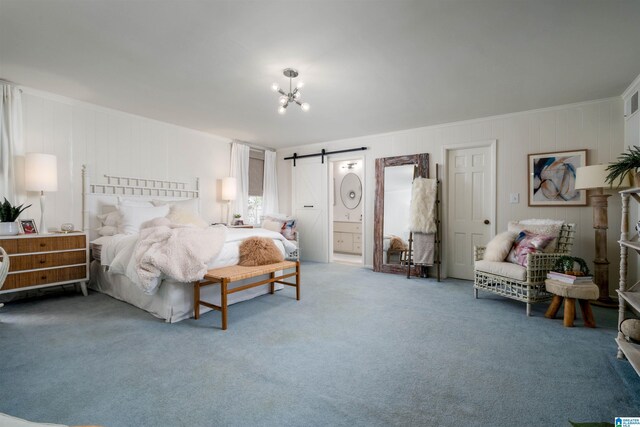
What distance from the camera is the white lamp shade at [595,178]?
318 cm

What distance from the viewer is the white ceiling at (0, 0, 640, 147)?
2.18 metres

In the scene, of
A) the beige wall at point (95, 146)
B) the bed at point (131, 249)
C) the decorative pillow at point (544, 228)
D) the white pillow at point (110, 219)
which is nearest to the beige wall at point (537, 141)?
the decorative pillow at point (544, 228)

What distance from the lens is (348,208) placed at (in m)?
7.41

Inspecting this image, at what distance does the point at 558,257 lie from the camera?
3.18m

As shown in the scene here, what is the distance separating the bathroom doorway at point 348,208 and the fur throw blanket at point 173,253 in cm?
427

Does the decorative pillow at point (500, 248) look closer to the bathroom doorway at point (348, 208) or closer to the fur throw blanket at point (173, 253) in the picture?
the fur throw blanket at point (173, 253)

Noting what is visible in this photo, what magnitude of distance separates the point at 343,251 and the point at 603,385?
18.3ft

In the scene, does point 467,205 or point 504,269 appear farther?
point 467,205

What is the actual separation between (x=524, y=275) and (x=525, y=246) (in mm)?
415

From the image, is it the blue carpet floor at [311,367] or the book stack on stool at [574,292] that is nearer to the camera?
the blue carpet floor at [311,367]

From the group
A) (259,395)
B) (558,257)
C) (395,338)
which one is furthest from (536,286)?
(259,395)

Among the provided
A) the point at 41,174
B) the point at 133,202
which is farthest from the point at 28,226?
the point at 133,202

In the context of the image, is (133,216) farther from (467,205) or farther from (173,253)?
(467,205)

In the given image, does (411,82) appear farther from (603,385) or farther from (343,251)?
(343,251)
